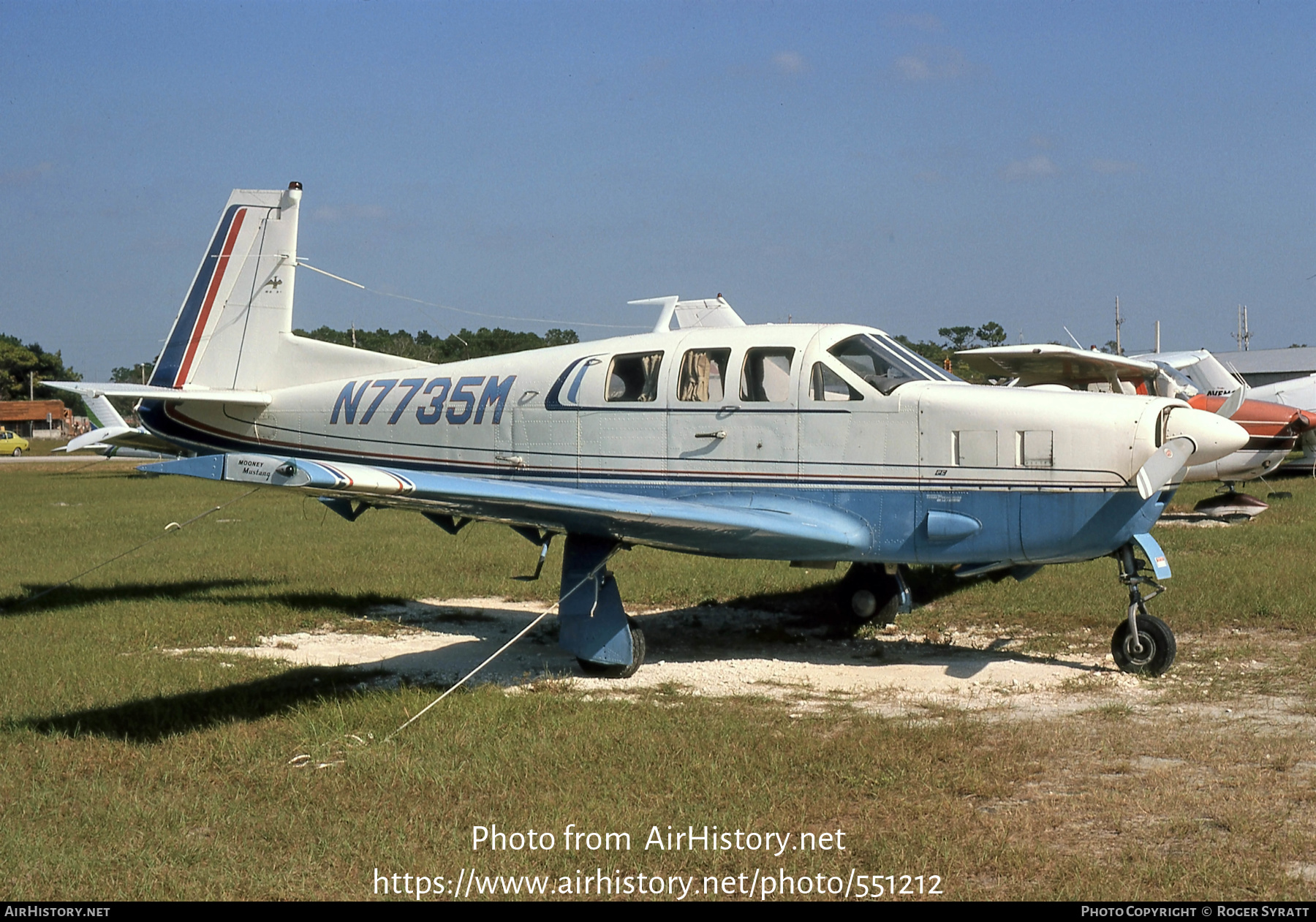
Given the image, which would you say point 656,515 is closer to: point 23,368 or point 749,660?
point 749,660

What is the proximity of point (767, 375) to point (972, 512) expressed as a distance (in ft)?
6.00

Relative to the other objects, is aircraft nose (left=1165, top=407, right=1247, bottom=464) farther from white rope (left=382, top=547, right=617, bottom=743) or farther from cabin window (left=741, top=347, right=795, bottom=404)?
white rope (left=382, top=547, right=617, bottom=743)

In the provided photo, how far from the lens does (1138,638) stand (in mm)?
8211

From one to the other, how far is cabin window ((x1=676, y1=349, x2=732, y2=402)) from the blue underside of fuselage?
0.62 meters

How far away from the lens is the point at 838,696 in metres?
7.91

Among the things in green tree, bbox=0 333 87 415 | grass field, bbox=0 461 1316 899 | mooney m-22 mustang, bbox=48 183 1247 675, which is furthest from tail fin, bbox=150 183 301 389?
green tree, bbox=0 333 87 415

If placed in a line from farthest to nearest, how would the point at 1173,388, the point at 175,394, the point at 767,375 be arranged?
1. the point at 1173,388
2. the point at 175,394
3. the point at 767,375

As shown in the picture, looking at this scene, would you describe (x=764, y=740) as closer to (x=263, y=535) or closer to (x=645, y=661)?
(x=645, y=661)

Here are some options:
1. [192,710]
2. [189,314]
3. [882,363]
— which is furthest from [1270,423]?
[192,710]

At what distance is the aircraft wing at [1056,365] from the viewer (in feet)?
63.4

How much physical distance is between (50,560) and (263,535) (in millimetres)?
3492

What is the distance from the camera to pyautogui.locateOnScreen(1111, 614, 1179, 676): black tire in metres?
8.12

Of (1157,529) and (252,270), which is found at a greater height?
(252,270)

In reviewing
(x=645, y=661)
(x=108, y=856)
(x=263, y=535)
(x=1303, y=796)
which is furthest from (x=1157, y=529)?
(x=108, y=856)
